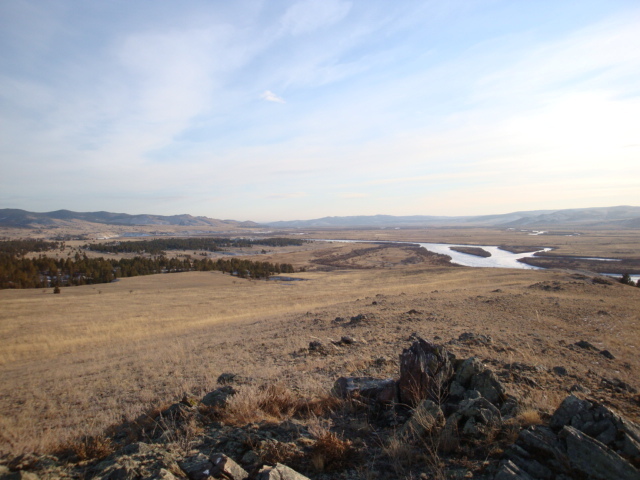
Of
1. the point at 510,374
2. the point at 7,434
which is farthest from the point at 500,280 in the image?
the point at 7,434

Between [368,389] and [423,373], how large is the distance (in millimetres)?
Result: 1225

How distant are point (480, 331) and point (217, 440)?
473 inches

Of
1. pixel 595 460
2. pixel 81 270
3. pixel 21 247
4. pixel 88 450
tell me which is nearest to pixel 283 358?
pixel 88 450

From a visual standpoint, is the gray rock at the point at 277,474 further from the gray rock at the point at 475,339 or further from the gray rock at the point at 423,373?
the gray rock at the point at 475,339

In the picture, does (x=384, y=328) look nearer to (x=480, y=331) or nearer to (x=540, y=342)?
(x=480, y=331)

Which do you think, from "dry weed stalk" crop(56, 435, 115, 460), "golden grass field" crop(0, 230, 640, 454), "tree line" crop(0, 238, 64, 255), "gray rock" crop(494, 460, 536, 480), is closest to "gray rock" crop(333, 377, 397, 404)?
"golden grass field" crop(0, 230, 640, 454)

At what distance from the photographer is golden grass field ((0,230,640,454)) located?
26.0 ft

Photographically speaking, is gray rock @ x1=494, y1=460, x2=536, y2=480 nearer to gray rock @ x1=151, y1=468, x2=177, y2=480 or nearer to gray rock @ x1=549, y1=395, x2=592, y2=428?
gray rock @ x1=549, y1=395, x2=592, y2=428

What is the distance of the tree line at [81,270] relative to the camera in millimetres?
43278

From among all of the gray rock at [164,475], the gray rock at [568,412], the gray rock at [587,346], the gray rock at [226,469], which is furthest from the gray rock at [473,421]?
the gray rock at [587,346]

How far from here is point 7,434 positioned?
6590mm

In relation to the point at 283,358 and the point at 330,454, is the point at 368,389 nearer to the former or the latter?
the point at 330,454

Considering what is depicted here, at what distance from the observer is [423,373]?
5664 millimetres

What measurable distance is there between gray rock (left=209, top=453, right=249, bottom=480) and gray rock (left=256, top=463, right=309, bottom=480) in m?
0.28
